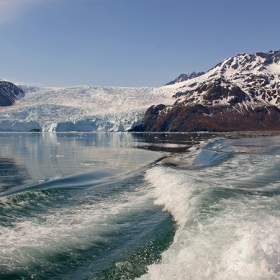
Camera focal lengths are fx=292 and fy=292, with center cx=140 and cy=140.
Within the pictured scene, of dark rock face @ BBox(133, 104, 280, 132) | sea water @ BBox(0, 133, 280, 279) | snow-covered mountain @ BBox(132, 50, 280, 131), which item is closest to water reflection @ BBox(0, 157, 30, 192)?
sea water @ BBox(0, 133, 280, 279)

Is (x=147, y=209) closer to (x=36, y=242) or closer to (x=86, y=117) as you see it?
(x=36, y=242)

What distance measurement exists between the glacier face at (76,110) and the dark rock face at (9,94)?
21.0 ft

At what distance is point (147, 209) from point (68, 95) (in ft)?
470

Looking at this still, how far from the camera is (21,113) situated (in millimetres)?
121562

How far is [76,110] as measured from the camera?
130375 millimetres

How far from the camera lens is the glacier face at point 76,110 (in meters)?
122

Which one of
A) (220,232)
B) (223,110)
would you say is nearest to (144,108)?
(223,110)

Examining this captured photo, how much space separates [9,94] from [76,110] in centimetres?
6214

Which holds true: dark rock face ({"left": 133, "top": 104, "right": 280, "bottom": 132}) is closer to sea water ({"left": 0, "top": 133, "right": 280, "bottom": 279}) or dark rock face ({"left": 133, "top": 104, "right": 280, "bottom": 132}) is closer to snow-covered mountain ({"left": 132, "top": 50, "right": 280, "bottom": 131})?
snow-covered mountain ({"left": 132, "top": 50, "right": 280, "bottom": 131})

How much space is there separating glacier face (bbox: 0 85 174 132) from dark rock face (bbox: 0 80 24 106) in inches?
252

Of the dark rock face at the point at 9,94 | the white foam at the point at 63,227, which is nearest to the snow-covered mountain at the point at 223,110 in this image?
the dark rock face at the point at 9,94

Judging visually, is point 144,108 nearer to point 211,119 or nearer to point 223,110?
point 211,119

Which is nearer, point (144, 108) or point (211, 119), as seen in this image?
point (144, 108)

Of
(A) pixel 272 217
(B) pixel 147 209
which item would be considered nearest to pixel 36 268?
(B) pixel 147 209
